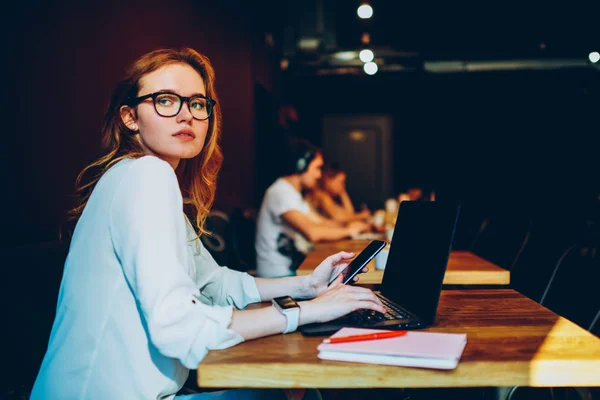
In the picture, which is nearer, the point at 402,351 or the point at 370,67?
the point at 402,351

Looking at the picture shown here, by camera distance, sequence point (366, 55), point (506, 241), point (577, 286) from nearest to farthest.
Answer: point (577, 286)
point (506, 241)
point (366, 55)

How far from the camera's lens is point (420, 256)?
1604mm

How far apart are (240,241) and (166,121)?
9.92 ft

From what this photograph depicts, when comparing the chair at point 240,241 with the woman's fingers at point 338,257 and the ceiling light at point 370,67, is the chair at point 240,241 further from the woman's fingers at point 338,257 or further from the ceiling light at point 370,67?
the ceiling light at point 370,67

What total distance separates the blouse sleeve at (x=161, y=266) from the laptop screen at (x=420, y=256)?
50 cm

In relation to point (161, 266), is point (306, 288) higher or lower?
lower

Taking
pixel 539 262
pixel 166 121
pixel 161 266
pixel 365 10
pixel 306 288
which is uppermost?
pixel 365 10

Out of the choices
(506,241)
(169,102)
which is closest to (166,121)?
(169,102)

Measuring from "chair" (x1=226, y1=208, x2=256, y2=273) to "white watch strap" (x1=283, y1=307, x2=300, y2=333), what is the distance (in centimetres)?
301

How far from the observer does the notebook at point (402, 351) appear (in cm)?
115

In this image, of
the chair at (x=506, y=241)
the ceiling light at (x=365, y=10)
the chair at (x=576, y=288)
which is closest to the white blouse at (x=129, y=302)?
the chair at (x=576, y=288)

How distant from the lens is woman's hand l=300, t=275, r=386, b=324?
1.39 meters

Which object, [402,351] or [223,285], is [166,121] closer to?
[223,285]

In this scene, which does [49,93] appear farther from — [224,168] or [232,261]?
[224,168]
